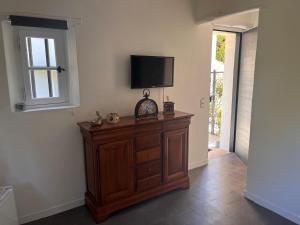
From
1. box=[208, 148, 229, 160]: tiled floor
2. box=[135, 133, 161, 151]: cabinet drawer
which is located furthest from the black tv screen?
box=[208, 148, 229, 160]: tiled floor

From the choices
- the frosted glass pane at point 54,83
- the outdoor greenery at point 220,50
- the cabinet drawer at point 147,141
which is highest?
the outdoor greenery at point 220,50

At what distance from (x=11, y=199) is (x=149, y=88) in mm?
1855

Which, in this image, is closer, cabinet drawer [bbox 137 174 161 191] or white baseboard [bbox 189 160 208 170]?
cabinet drawer [bbox 137 174 161 191]

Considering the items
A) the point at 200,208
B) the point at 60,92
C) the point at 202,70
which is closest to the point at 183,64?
the point at 202,70

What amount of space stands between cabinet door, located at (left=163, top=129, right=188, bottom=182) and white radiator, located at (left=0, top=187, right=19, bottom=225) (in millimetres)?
1579

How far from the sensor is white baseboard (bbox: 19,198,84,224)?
229 centimetres

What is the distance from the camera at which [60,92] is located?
8.09 feet

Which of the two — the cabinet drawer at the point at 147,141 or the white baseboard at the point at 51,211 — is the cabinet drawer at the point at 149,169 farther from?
the white baseboard at the point at 51,211

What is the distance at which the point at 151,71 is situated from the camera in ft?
9.02

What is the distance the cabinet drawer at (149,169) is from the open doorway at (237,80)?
162 cm

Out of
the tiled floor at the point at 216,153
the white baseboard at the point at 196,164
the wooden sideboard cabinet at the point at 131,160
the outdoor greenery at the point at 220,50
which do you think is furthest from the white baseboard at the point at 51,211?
the outdoor greenery at the point at 220,50

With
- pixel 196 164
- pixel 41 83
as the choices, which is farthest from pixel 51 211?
pixel 196 164

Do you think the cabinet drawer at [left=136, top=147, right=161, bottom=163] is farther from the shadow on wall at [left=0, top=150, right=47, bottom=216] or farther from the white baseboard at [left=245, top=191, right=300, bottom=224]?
the white baseboard at [left=245, top=191, right=300, bottom=224]

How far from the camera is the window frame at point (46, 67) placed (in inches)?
85.9
